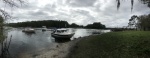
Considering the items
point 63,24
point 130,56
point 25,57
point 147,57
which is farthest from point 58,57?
point 63,24

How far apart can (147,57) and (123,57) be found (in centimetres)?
165

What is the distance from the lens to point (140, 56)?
11.4 m

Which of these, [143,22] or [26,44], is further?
[143,22]

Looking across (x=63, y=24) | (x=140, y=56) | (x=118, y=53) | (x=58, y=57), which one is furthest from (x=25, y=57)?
(x=63, y=24)

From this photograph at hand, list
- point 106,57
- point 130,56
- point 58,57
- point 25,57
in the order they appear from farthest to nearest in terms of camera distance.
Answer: point 25,57
point 58,57
point 106,57
point 130,56

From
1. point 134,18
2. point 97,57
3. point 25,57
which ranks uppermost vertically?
point 134,18

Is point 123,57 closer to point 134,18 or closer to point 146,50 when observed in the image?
point 146,50

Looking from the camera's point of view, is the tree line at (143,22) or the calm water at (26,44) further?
the tree line at (143,22)

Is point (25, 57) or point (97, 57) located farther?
point (25, 57)

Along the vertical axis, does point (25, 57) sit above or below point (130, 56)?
below

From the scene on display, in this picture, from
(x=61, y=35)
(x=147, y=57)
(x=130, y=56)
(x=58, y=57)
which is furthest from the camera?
(x=61, y=35)

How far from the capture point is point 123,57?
39.4ft

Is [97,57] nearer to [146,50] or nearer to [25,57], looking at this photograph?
[146,50]

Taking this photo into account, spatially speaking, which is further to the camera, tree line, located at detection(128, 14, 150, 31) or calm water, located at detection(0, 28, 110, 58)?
tree line, located at detection(128, 14, 150, 31)
